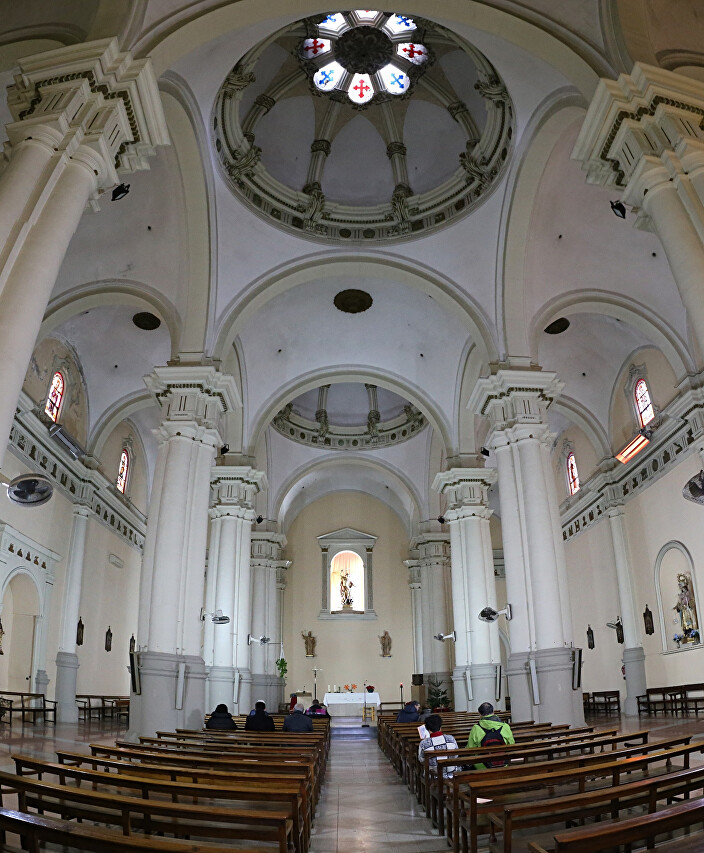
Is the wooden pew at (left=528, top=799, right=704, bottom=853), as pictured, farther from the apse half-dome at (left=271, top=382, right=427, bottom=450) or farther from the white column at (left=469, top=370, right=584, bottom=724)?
the apse half-dome at (left=271, top=382, right=427, bottom=450)

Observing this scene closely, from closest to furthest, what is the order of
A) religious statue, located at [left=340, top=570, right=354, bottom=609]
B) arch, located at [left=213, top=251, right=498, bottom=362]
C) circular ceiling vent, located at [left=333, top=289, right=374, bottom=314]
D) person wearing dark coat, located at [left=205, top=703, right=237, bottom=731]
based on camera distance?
person wearing dark coat, located at [left=205, top=703, right=237, bottom=731], arch, located at [left=213, top=251, right=498, bottom=362], circular ceiling vent, located at [left=333, top=289, right=374, bottom=314], religious statue, located at [left=340, top=570, right=354, bottom=609]

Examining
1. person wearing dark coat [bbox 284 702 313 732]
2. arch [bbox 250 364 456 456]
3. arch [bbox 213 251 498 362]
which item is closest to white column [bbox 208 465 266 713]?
arch [bbox 250 364 456 456]

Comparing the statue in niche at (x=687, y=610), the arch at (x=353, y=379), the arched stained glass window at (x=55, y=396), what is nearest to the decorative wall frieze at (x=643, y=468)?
the statue in niche at (x=687, y=610)

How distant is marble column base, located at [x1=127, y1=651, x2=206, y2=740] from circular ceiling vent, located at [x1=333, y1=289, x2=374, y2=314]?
1029 centimetres

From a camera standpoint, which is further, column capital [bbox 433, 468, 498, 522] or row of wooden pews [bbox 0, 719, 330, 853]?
column capital [bbox 433, 468, 498, 522]

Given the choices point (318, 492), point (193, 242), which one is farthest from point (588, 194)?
point (318, 492)

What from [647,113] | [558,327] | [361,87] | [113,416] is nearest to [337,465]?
[113,416]

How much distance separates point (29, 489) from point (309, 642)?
950 inches

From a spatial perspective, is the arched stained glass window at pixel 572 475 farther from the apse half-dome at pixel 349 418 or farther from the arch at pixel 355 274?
the arch at pixel 355 274

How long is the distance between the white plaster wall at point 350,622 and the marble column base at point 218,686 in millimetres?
13624

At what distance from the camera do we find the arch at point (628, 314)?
1427 cm

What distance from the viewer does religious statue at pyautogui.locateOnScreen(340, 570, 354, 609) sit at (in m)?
30.0

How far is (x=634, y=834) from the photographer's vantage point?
2.98 meters

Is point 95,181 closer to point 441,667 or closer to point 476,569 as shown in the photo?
point 476,569
